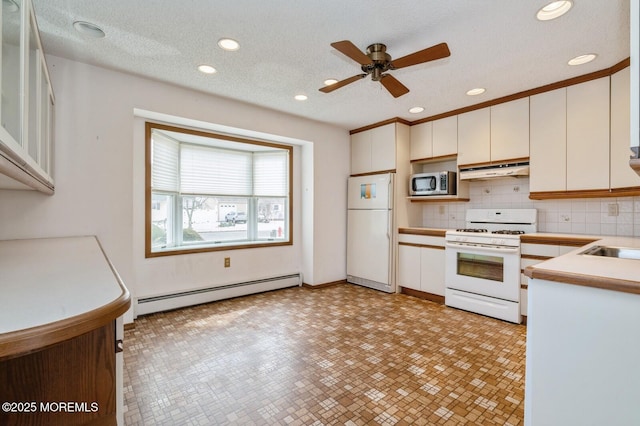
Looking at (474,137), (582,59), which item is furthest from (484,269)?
(582,59)

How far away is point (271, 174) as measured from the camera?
174 inches

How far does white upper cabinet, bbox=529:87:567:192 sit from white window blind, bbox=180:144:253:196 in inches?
135

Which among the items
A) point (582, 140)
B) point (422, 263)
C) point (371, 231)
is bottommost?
point (422, 263)

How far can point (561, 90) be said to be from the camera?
9.78 ft

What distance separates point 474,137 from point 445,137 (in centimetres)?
38

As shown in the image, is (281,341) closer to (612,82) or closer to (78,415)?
(78,415)

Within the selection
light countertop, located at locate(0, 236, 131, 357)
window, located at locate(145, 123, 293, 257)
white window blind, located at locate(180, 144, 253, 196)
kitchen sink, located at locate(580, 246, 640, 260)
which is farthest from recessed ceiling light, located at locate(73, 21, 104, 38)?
kitchen sink, located at locate(580, 246, 640, 260)

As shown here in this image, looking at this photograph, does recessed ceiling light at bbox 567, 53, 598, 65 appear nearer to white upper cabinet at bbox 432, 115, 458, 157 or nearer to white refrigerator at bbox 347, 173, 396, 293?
white upper cabinet at bbox 432, 115, 458, 157

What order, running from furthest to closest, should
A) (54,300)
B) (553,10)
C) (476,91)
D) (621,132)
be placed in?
(476,91)
(621,132)
(553,10)
(54,300)

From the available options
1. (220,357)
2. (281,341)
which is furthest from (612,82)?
(220,357)

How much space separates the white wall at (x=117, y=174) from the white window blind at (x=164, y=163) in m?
0.18

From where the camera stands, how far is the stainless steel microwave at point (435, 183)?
385 centimetres

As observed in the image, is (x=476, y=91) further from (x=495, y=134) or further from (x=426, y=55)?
(x=426, y=55)

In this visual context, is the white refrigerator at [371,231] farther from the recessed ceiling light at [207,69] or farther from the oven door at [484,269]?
the recessed ceiling light at [207,69]
